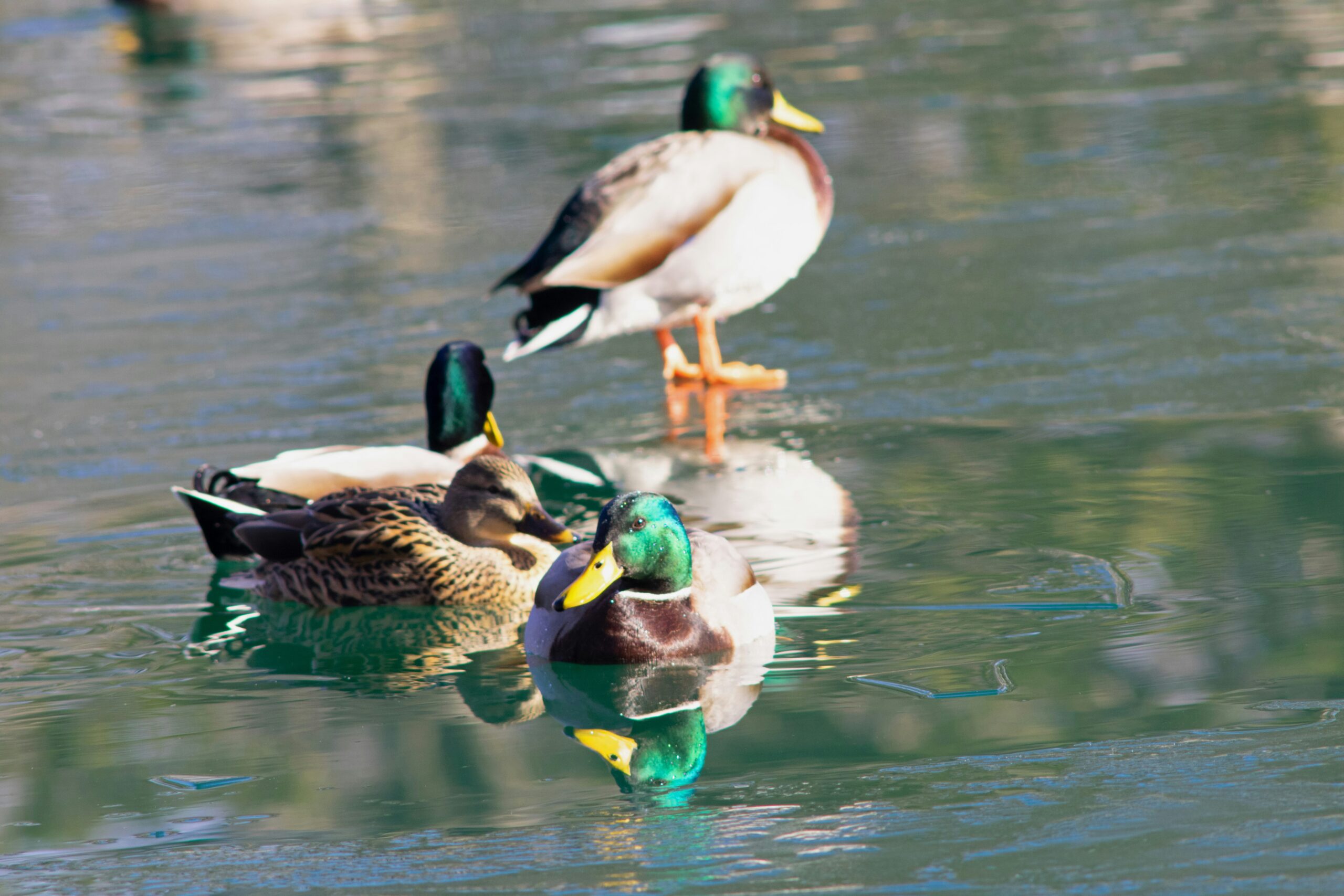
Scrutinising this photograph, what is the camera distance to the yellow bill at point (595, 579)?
430 cm

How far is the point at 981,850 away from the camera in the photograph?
3301 millimetres

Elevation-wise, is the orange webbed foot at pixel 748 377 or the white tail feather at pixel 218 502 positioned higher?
the white tail feather at pixel 218 502

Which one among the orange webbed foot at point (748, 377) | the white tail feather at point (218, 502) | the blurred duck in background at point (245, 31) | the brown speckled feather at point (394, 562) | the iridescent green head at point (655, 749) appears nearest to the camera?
the iridescent green head at point (655, 749)

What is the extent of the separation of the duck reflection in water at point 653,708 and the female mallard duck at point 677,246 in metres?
2.81

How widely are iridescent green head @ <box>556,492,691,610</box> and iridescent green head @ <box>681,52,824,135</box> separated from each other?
11.9 feet

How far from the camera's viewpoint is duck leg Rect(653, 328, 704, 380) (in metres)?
7.56

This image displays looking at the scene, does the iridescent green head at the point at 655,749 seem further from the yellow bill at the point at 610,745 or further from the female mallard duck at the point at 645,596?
the female mallard duck at the point at 645,596

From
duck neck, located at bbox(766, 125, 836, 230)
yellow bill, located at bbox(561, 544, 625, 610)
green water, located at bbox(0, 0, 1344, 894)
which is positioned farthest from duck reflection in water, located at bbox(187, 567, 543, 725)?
duck neck, located at bbox(766, 125, 836, 230)

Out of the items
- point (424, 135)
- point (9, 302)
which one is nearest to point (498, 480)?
point (9, 302)

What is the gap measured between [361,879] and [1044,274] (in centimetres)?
570

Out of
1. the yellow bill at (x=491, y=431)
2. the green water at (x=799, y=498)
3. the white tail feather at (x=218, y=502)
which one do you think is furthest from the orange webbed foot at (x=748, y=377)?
the white tail feather at (x=218, y=502)

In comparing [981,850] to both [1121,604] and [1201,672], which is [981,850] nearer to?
[1201,672]

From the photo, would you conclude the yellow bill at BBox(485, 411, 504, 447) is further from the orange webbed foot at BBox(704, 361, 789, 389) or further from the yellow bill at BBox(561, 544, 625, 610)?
the orange webbed foot at BBox(704, 361, 789, 389)

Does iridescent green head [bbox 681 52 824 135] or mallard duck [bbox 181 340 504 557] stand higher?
iridescent green head [bbox 681 52 824 135]
